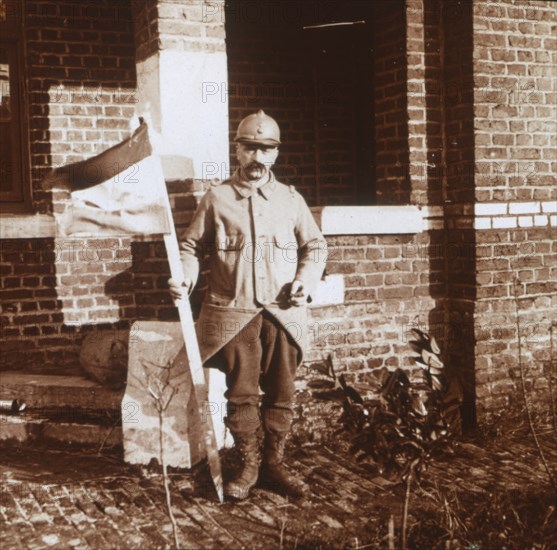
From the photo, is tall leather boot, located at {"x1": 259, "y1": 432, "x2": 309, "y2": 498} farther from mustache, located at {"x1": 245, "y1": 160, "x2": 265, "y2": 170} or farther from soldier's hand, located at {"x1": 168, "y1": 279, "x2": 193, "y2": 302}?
mustache, located at {"x1": 245, "y1": 160, "x2": 265, "y2": 170}

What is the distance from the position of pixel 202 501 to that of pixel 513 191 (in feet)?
10.7

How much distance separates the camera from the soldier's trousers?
4.52 m

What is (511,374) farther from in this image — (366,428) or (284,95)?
(284,95)

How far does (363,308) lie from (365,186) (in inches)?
83.8

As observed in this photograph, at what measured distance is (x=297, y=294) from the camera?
445 centimetres

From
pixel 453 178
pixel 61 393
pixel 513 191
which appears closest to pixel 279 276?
pixel 453 178

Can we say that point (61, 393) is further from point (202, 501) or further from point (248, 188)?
point (248, 188)

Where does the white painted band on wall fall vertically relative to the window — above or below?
below

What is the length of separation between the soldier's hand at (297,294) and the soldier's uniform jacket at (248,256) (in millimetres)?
38

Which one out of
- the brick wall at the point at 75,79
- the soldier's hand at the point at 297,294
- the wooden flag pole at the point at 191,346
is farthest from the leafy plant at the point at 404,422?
the brick wall at the point at 75,79

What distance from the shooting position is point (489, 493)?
4512 mm

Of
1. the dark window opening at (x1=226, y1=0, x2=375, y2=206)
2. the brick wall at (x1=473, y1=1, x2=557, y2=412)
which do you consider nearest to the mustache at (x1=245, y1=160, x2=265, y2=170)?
the brick wall at (x1=473, y1=1, x2=557, y2=412)

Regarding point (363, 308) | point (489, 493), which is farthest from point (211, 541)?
point (363, 308)

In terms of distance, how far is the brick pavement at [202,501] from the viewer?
13.0ft
